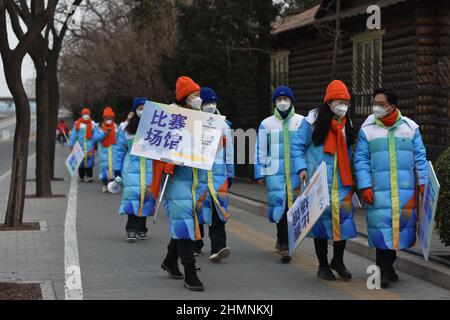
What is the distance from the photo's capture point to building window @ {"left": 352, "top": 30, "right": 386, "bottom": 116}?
14.5m

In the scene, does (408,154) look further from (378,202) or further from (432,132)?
(432,132)

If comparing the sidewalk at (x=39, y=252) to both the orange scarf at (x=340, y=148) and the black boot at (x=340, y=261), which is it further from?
the orange scarf at (x=340, y=148)

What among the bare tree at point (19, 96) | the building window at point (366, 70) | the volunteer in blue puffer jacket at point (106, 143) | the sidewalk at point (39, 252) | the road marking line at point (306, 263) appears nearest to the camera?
the road marking line at point (306, 263)

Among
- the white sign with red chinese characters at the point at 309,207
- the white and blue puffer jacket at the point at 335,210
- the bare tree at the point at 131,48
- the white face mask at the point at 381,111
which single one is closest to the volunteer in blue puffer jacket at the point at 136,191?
the white sign with red chinese characters at the point at 309,207

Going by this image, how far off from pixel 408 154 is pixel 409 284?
120cm

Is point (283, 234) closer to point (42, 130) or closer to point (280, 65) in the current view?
point (42, 130)

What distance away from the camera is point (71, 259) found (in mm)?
9914

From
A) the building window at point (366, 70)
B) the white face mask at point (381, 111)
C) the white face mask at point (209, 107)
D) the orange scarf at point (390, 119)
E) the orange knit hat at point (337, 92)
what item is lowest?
the orange scarf at point (390, 119)

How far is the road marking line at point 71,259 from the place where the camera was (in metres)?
7.97

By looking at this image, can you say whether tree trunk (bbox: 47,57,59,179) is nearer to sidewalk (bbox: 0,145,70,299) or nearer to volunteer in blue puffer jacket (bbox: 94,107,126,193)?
volunteer in blue puffer jacket (bbox: 94,107,126,193)

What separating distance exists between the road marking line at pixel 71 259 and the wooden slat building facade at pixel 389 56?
455cm

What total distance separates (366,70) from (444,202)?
24.0 feet

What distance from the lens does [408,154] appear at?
820 cm
